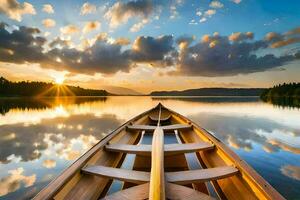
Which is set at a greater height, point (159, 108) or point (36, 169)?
point (159, 108)

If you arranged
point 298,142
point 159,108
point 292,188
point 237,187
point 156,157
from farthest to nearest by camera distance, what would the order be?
1. point 159,108
2. point 298,142
3. point 292,188
4. point 156,157
5. point 237,187

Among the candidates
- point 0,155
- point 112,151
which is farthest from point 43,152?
point 112,151

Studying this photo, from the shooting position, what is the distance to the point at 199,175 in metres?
2.82

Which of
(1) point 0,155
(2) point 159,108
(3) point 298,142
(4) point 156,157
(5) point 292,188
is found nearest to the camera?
(4) point 156,157

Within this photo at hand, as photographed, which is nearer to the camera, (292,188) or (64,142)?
(292,188)

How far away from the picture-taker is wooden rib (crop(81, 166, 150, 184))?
2739mm

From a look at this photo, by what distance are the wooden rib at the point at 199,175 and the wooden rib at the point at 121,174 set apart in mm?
312

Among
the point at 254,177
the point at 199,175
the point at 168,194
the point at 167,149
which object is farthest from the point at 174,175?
the point at 167,149

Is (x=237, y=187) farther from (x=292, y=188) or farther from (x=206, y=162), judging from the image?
(x=292, y=188)

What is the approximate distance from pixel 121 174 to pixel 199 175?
100cm

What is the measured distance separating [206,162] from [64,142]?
7296 millimetres

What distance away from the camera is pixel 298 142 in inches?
367

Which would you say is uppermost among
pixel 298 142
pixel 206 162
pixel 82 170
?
pixel 82 170

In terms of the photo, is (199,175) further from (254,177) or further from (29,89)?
(29,89)
